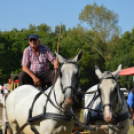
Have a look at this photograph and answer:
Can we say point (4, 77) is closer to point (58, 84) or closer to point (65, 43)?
point (65, 43)

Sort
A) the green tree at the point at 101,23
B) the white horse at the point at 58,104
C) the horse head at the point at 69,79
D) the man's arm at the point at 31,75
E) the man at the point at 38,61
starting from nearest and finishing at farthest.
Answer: the horse head at the point at 69,79 → the white horse at the point at 58,104 → the man's arm at the point at 31,75 → the man at the point at 38,61 → the green tree at the point at 101,23

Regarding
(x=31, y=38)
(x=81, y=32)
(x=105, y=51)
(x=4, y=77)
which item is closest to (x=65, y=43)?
(x=81, y=32)

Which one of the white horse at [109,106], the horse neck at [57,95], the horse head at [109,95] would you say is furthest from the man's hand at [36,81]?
the horse head at [109,95]

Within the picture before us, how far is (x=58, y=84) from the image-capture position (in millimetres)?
4688

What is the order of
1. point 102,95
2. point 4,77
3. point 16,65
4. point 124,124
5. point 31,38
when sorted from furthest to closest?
1. point 16,65
2. point 4,77
3. point 31,38
4. point 124,124
5. point 102,95

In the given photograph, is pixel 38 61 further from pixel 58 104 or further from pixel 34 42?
pixel 58 104

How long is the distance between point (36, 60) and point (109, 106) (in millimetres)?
2142

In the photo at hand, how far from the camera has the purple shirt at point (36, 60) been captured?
19.3 ft

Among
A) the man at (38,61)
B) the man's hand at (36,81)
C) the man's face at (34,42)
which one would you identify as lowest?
the man's hand at (36,81)

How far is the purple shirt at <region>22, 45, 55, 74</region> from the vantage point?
232 inches

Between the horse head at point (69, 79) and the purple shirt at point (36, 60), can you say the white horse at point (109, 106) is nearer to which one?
the horse head at point (69, 79)

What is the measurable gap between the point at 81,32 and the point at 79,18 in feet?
6.73

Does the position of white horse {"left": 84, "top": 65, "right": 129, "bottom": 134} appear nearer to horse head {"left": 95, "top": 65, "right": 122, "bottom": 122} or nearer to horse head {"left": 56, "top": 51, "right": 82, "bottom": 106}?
horse head {"left": 95, "top": 65, "right": 122, "bottom": 122}

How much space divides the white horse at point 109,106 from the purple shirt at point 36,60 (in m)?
1.27
